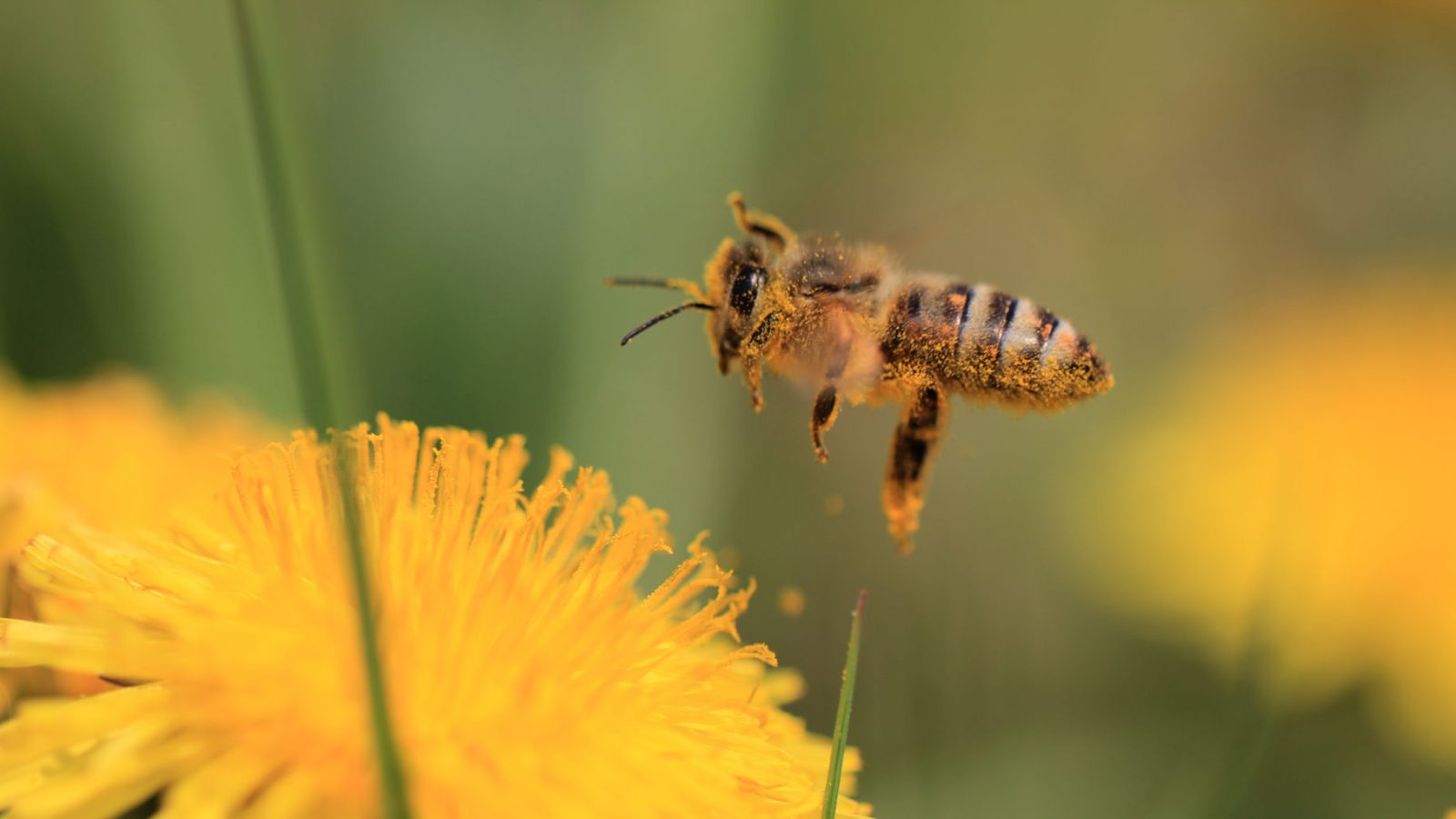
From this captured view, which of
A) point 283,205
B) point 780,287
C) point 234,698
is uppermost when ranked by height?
point 283,205

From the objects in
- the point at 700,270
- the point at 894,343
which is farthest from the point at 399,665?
the point at 700,270

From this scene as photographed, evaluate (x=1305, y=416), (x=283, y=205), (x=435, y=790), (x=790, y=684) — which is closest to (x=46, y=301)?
(x=790, y=684)

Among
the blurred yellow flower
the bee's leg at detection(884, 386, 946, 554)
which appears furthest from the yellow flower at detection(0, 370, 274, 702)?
the blurred yellow flower

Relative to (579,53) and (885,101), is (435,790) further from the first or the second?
(885,101)

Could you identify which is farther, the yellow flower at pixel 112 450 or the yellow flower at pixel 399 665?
the yellow flower at pixel 112 450

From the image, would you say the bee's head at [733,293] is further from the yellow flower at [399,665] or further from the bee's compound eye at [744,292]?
the yellow flower at [399,665]

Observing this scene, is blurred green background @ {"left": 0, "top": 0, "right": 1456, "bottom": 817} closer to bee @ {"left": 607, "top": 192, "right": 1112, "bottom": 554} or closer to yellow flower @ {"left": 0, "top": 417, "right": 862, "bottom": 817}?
bee @ {"left": 607, "top": 192, "right": 1112, "bottom": 554}

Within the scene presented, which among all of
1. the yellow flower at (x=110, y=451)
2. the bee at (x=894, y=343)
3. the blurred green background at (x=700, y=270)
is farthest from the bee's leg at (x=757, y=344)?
the yellow flower at (x=110, y=451)
